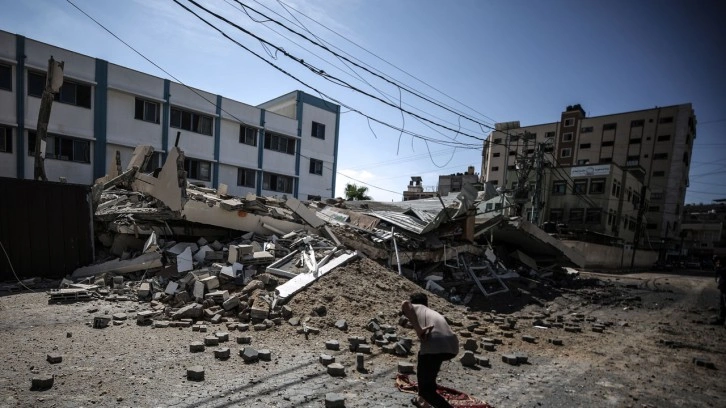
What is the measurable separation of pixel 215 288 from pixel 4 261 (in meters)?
4.97

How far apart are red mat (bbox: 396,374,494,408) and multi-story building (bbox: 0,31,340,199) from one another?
33.1 feet

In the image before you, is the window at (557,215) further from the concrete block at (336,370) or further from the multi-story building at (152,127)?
the concrete block at (336,370)

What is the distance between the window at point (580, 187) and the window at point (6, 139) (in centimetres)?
4463

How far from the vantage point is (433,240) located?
37.7 ft

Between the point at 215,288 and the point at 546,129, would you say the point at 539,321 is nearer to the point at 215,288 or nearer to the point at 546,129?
the point at 215,288

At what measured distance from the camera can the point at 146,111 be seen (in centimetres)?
1855

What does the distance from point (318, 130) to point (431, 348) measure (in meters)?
24.8

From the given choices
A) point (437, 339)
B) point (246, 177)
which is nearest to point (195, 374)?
point (437, 339)

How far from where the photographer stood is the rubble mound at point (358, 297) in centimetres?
674

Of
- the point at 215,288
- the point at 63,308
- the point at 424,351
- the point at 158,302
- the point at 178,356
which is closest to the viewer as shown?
the point at 424,351

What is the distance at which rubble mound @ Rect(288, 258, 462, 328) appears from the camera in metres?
6.74

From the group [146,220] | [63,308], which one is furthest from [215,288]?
[146,220]

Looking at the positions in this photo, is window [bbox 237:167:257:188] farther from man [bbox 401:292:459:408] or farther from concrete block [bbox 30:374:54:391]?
man [bbox 401:292:459:408]

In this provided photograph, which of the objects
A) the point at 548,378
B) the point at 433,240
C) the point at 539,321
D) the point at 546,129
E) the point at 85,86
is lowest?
the point at 539,321
